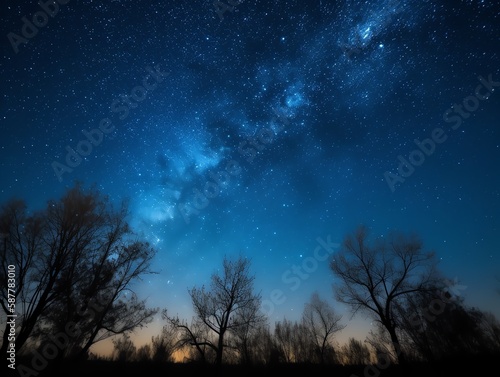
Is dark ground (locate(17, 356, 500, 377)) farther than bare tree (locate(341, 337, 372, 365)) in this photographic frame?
No

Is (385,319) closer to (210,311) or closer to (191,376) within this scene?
(210,311)

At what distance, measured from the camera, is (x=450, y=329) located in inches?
1340
